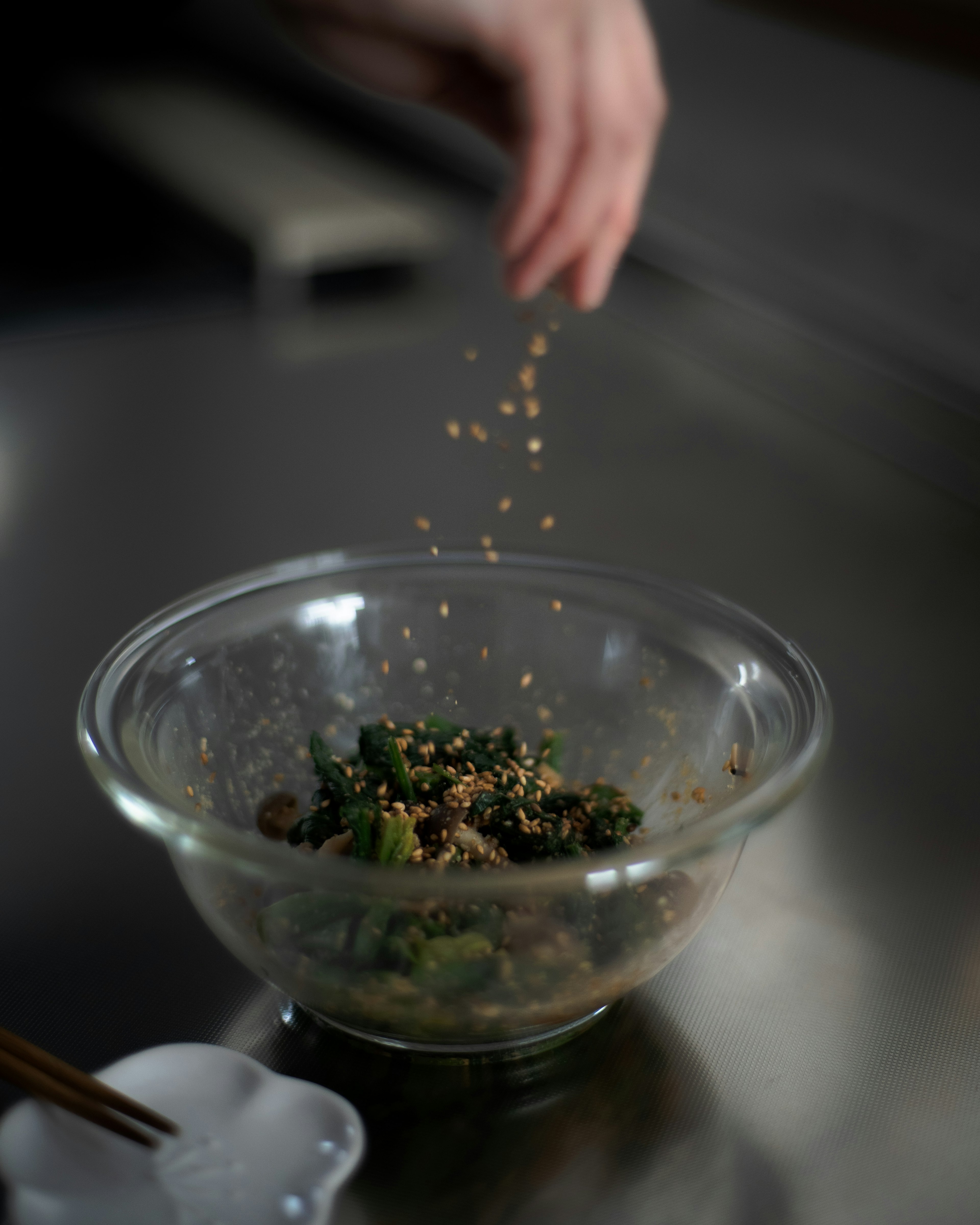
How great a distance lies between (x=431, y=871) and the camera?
639 millimetres

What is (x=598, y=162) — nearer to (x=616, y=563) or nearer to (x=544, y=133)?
(x=544, y=133)

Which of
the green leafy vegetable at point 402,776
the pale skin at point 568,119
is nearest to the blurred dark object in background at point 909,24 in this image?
the pale skin at point 568,119

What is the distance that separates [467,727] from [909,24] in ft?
4.09

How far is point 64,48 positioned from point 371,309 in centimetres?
234

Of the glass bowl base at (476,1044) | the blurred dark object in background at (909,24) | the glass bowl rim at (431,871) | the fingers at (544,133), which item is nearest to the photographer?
the glass bowl rim at (431,871)

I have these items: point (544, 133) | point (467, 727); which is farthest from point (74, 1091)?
point (544, 133)

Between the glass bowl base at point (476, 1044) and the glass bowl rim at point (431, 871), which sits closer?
the glass bowl rim at point (431, 871)

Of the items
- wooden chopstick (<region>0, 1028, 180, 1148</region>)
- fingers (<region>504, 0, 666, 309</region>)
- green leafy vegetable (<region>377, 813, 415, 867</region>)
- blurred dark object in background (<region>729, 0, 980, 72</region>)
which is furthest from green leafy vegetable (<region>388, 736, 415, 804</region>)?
blurred dark object in background (<region>729, 0, 980, 72</region>)

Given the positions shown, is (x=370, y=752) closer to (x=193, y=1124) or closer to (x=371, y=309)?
(x=193, y=1124)

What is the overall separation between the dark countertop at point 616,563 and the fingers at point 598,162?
26 centimetres

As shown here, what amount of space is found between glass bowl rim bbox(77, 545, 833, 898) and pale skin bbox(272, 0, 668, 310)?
0.87 feet

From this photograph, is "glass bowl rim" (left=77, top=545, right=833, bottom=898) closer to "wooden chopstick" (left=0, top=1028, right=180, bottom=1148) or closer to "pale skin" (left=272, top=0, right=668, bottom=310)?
"wooden chopstick" (left=0, top=1028, right=180, bottom=1148)

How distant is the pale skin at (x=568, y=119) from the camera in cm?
87

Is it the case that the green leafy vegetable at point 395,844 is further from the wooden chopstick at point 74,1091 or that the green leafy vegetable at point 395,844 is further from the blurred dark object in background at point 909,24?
the blurred dark object in background at point 909,24
